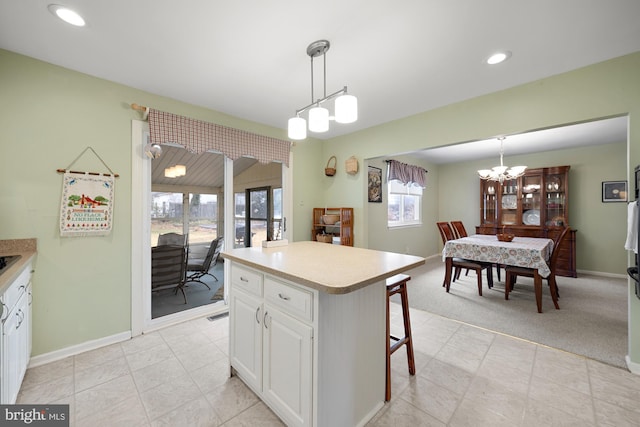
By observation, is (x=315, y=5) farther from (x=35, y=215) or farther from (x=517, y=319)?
(x=517, y=319)

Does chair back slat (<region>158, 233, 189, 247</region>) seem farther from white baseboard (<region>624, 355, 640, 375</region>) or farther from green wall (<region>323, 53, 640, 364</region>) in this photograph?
white baseboard (<region>624, 355, 640, 375</region>)

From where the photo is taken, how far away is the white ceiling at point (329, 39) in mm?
1547

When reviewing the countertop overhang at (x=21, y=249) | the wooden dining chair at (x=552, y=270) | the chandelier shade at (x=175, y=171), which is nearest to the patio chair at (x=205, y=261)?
the chandelier shade at (x=175, y=171)

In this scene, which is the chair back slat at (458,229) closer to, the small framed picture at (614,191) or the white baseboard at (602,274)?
the white baseboard at (602,274)

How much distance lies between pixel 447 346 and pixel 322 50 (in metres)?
2.68

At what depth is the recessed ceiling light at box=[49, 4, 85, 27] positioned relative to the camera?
154 cm

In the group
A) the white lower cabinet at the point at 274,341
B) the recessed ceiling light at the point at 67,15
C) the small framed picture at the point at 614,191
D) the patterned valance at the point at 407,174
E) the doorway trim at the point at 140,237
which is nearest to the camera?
the white lower cabinet at the point at 274,341

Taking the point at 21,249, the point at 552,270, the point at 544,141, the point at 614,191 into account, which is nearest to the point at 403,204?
the point at 544,141

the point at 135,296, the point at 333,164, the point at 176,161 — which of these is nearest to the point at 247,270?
the point at 135,296

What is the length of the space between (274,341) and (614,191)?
6.30m

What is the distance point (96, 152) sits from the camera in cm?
232

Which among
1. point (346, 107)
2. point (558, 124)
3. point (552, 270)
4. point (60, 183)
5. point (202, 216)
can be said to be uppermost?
point (558, 124)

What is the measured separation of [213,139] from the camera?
2955 millimetres

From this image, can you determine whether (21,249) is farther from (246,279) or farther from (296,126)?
(296,126)
